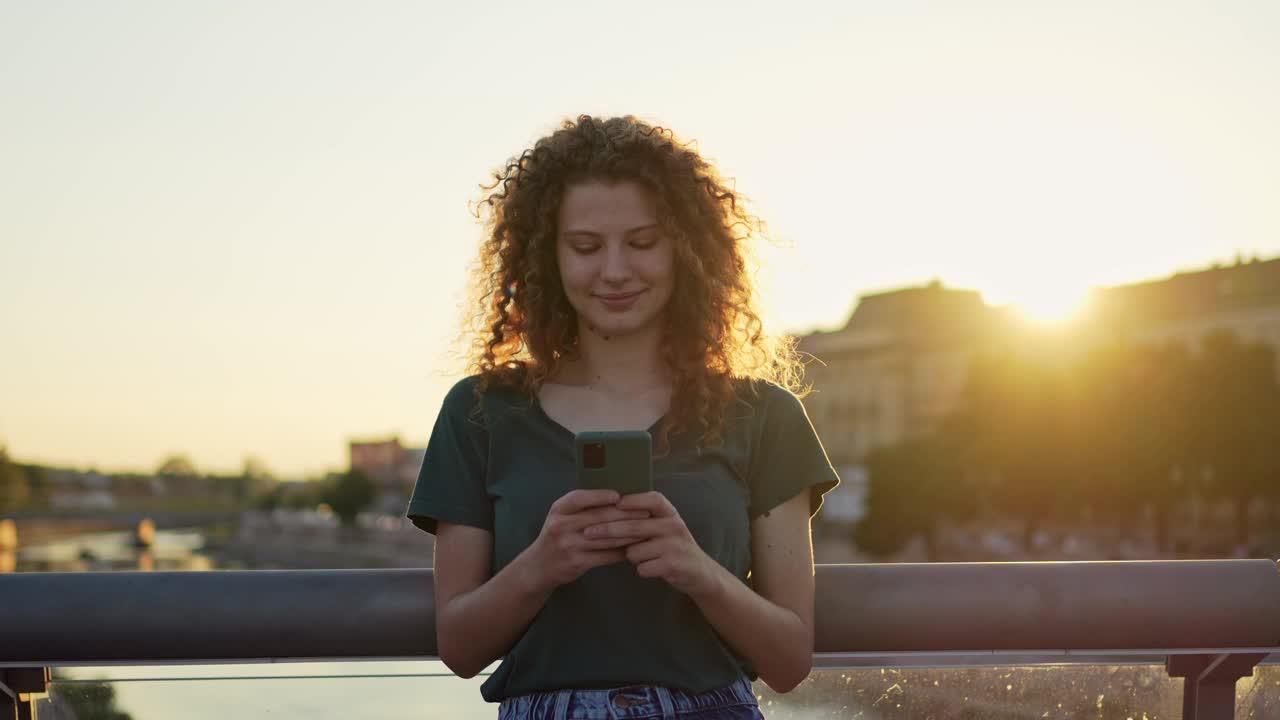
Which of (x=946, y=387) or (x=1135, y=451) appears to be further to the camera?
(x=946, y=387)

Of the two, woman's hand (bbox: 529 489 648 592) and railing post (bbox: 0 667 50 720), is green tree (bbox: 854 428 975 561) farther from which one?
woman's hand (bbox: 529 489 648 592)

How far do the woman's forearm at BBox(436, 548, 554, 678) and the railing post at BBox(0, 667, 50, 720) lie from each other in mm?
801

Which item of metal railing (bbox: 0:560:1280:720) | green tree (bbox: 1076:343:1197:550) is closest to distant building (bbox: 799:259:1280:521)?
green tree (bbox: 1076:343:1197:550)

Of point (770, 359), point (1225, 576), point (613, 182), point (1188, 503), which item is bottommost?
point (1188, 503)

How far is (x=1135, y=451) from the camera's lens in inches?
1657

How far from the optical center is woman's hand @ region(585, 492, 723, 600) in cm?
191

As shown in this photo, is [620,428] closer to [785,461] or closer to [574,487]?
[574,487]

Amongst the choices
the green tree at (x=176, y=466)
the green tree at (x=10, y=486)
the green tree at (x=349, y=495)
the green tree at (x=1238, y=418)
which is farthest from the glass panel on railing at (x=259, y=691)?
the green tree at (x=176, y=466)

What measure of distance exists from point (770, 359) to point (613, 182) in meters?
0.46

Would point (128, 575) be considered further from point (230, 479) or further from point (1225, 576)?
point (230, 479)

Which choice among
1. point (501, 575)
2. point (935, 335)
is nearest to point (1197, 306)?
point (935, 335)

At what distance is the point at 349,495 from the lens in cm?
9888

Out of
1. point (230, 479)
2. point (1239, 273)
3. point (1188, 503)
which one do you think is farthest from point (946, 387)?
point (230, 479)

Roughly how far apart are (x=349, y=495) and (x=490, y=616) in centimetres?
9928
